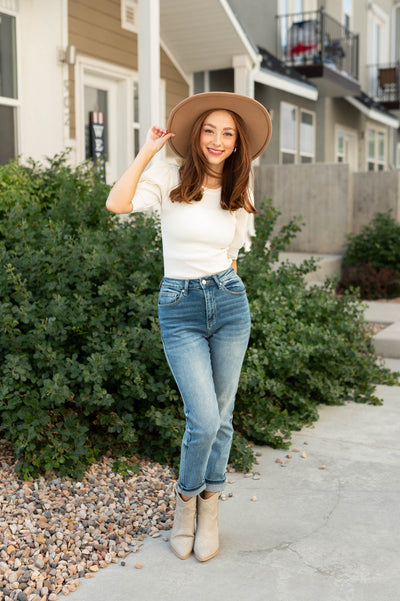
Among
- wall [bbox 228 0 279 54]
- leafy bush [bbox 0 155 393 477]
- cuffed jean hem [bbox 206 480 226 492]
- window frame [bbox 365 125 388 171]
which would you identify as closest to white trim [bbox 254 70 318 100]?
wall [bbox 228 0 279 54]

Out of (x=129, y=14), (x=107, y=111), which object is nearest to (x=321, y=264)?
(x=107, y=111)

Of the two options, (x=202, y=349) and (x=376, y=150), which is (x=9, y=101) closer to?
(x=202, y=349)

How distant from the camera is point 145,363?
4.08 m

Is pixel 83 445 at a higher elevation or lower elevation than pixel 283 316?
lower

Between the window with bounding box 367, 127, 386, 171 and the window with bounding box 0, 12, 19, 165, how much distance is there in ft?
47.0

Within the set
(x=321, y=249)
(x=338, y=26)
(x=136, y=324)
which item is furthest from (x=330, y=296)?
(x=338, y=26)

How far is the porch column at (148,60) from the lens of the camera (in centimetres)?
742

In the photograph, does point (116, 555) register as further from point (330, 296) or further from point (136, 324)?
point (330, 296)

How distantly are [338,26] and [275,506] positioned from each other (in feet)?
49.8

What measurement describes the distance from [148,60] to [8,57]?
1.57m

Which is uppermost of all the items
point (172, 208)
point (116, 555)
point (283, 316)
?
point (172, 208)

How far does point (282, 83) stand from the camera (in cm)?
1204

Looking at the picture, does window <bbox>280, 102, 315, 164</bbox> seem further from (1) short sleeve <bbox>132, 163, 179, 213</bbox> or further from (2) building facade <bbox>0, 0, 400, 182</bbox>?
(1) short sleeve <bbox>132, 163, 179, 213</bbox>

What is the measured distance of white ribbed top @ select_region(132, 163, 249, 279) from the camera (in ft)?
9.34
